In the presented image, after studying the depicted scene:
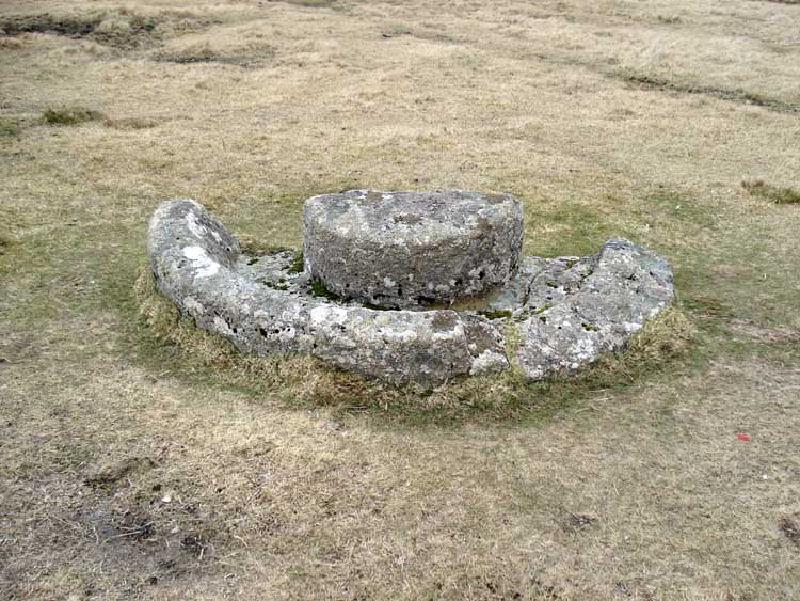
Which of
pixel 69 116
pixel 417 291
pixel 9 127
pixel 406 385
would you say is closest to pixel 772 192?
pixel 417 291

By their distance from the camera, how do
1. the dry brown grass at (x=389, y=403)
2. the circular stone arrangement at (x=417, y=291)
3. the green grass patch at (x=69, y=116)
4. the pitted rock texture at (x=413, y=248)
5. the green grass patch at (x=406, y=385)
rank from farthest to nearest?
1. the green grass patch at (x=69, y=116)
2. the pitted rock texture at (x=413, y=248)
3. the circular stone arrangement at (x=417, y=291)
4. the green grass patch at (x=406, y=385)
5. the dry brown grass at (x=389, y=403)

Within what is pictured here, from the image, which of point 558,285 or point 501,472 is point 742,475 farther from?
point 558,285

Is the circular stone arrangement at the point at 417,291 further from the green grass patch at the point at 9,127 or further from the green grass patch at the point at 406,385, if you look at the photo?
the green grass patch at the point at 9,127

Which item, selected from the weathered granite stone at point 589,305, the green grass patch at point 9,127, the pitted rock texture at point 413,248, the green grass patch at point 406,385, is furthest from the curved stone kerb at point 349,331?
the green grass patch at point 9,127

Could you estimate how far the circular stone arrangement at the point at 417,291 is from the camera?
7.90 metres

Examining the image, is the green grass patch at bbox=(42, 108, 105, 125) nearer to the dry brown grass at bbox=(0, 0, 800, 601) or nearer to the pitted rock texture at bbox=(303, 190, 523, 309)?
the dry brown grass at bbox=(0, 0, 800, 601)

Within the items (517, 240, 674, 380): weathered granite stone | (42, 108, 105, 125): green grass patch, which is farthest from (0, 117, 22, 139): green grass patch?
(517, 240, 674, 380): weathered granite stone

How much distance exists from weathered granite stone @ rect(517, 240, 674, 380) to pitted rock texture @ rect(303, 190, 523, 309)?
2.92 feet

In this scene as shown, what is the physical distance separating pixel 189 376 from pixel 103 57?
20414 millimetres

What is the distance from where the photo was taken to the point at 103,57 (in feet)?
81.8

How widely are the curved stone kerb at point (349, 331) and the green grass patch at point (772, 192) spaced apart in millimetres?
8768

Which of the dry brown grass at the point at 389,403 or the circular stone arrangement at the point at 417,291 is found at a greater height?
the circular stone arrangement at the point at 417,291

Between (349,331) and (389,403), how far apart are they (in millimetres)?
879

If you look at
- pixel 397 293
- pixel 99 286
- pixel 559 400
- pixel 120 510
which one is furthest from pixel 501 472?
pixel 99 286
